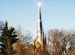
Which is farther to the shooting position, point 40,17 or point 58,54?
point 40,17

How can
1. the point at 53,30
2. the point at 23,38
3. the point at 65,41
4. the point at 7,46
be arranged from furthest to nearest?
the point at 53,30 → the point at 65,41 → the point at 23,38 → the point at 7,46

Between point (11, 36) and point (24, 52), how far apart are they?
117 inches

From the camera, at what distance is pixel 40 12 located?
309 ft

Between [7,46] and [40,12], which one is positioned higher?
[40,12]

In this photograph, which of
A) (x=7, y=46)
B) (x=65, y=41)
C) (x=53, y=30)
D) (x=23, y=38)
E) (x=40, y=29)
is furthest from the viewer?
(x=40, y=29)

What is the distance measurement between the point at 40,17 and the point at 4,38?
2467 inches

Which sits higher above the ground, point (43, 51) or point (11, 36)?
point (11, 36)

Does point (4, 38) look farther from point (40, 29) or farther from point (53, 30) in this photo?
point (40, 29)

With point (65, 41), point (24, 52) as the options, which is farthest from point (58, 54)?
point (65, 41)

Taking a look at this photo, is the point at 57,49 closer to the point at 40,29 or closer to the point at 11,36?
the point at 11,36

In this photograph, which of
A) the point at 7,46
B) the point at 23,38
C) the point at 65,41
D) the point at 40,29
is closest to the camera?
the point at 7,46

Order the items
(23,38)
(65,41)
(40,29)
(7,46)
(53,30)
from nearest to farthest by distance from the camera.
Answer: (7,46) → (23,38) → (65,41) → (53,30) → (40,29)

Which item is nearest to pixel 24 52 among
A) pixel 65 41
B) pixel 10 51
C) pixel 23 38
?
pixel 10 51

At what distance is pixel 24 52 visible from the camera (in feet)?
103
